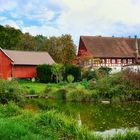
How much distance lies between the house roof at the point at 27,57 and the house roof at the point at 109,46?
33.0 feet

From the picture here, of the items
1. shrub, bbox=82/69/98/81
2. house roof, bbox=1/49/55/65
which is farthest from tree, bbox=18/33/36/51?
shrub, bbox=82/69/98/81

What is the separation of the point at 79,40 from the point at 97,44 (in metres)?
4.20

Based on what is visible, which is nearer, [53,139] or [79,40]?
[53,139]

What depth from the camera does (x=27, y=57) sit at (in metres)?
66.2

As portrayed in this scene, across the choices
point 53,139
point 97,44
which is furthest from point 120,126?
point 97,44

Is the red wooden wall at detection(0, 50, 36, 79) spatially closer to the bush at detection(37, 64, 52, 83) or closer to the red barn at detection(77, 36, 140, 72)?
the bush at detection(37, 64, 52, 83)

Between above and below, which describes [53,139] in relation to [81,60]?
below

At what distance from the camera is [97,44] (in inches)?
3044

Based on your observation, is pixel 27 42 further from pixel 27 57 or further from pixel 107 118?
pixel 107 118

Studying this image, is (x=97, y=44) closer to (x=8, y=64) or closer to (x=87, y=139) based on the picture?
(x=8, y=64)

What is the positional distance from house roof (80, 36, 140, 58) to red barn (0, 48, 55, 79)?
12216mm

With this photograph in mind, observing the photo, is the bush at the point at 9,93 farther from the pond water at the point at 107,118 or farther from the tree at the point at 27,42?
the tree at the point at 27,42

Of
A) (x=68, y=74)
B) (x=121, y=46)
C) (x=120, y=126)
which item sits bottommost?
(x=120, y=126)

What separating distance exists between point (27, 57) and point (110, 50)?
17335 mm
